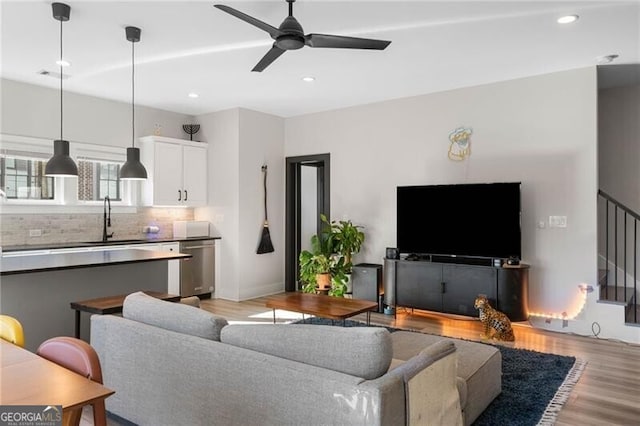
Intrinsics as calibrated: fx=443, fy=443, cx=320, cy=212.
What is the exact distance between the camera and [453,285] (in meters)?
5.08

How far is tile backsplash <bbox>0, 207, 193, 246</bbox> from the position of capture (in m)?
5.16

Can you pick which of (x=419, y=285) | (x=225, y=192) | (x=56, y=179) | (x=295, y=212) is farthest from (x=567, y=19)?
(x=56, y=179)

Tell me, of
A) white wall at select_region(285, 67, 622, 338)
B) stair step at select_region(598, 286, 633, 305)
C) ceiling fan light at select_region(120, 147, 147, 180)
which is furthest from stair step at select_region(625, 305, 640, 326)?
ceiling fan light at select_region(120, 147, 147, 180)

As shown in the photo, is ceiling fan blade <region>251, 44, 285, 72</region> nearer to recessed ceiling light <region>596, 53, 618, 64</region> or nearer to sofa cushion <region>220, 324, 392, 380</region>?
sofa cushion <region>220, 324, 392, 380</region>

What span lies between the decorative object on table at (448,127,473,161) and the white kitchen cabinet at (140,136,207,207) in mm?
3705

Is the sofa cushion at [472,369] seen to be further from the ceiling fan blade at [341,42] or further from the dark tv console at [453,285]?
the ceiling fan blade at [341,42]

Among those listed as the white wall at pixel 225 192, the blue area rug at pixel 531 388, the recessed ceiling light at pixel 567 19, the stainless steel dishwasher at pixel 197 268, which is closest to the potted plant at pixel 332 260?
the white wall at pixel 225 192

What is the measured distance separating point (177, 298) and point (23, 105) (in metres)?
3.52

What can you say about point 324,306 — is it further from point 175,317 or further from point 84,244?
point 84,244

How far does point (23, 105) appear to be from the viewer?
5.28 meters

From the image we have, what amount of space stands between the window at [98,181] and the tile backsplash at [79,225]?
0.28 m

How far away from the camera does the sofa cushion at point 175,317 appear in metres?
2.26

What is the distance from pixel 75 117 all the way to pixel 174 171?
142cm

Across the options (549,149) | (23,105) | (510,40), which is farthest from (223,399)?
(23,105)
